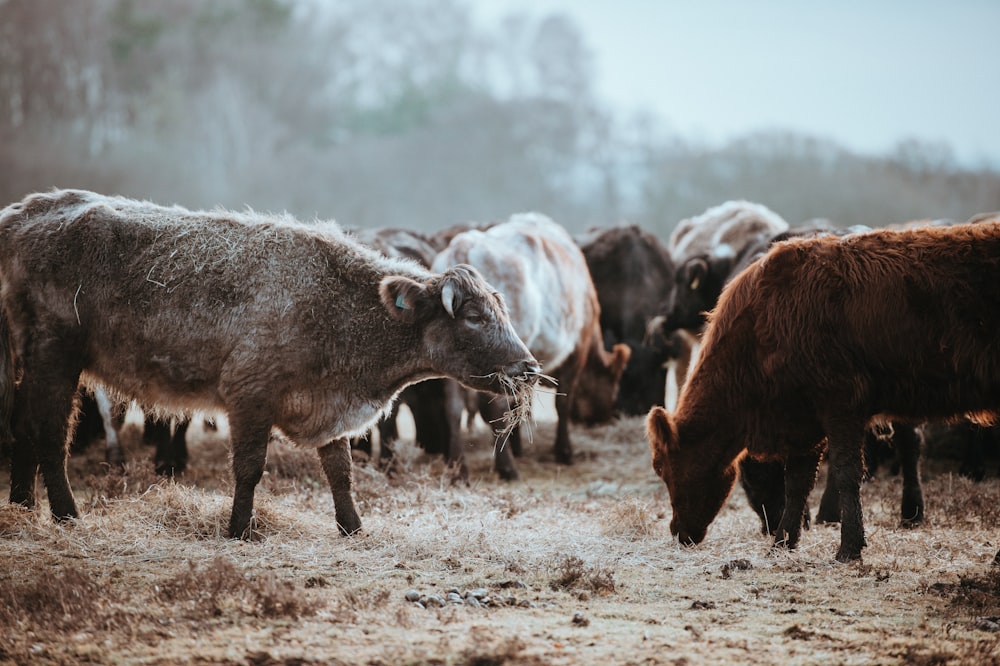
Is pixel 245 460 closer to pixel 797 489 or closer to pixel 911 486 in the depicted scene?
pixel 797 489

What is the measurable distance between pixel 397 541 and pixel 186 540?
135 cm

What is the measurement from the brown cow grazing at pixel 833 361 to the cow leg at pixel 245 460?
103 inches

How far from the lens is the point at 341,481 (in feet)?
22.7

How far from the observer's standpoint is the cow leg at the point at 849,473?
19.9 feet

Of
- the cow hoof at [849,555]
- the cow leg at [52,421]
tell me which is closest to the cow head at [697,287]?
the cow hoof at [849,555]

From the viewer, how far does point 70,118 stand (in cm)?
3077

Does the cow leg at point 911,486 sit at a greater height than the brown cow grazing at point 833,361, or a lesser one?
lesser

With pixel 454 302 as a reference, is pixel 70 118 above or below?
above

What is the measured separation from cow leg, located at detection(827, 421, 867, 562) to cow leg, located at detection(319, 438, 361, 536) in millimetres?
3136

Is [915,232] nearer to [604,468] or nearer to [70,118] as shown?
[604,468]

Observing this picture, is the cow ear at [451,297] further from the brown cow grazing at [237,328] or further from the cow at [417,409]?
the cow at [417,409]

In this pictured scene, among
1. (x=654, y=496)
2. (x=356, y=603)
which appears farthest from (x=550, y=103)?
(x=356, y=603)

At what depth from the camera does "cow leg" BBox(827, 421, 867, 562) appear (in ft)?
19.9

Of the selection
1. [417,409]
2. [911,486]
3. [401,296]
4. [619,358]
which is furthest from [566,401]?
[401,296]
